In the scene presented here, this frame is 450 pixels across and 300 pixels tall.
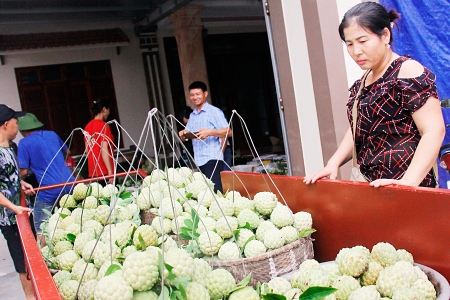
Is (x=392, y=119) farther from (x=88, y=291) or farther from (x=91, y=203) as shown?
(x=91, y=203)

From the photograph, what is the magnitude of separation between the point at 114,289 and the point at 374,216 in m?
0.95

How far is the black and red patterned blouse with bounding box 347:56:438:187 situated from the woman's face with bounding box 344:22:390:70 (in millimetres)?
80

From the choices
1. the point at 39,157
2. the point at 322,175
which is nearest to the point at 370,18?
the point at 322,175

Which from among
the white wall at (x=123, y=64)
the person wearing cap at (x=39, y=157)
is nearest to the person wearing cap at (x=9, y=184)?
the person wearing cap at (x=39, y=157)

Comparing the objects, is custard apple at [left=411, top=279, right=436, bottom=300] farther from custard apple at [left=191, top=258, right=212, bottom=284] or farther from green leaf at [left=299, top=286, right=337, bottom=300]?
custard apple at [left=191, top=258, right=212, bottom=284]

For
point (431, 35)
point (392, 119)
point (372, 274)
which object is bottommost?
point (372, 274)

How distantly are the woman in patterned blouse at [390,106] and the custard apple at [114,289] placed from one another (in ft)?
3.12

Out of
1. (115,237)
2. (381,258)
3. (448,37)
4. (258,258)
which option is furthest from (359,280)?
(448,37)

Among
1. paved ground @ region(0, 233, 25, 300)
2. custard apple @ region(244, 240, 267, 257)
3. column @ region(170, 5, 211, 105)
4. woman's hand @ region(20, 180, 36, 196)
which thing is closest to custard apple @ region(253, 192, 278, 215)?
custard apple @ region(244, 240, 267, 257)

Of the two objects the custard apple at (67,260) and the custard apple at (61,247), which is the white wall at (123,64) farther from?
the custard apple at (67,260)

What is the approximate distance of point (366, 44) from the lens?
1735mm

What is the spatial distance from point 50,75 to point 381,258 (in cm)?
774

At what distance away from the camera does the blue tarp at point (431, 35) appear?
3.48 metres

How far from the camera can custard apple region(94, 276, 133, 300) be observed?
1.21 m
